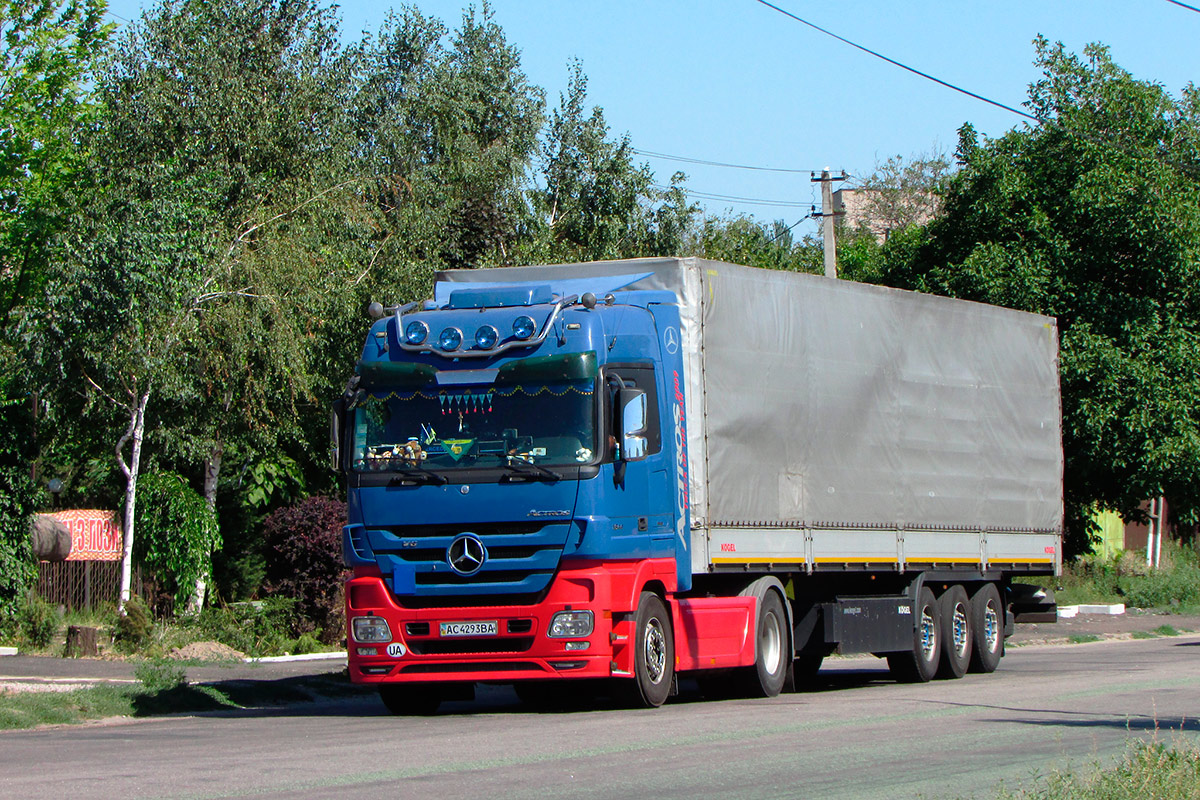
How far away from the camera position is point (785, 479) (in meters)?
16.0

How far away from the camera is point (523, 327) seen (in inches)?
→ 543

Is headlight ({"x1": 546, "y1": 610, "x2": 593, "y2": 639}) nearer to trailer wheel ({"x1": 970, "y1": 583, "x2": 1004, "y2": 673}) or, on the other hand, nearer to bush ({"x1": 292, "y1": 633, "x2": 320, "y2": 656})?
trailer wheel ({"x1": 970, "y1": 583, "x2": 1004, "y2": 673})

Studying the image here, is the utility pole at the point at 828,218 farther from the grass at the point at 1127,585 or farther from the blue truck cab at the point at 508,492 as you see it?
the blue truck cab at the point at 508,492

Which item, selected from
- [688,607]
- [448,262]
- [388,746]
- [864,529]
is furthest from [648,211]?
[388,746]

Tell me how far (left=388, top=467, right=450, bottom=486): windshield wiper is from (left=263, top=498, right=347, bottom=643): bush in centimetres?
980

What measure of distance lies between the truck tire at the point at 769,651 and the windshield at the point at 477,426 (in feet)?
11.3

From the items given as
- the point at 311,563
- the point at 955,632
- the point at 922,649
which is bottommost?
the point at 922,649

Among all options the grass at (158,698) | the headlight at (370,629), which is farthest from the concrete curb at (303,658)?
the headlight at (370,629)

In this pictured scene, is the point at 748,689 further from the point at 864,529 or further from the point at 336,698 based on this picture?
the point at 336,698

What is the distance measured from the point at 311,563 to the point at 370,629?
9729mm

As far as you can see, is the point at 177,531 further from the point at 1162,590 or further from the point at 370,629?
the point at 1162,590

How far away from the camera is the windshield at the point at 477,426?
13461 mm

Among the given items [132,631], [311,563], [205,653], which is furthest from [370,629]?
[311,563]

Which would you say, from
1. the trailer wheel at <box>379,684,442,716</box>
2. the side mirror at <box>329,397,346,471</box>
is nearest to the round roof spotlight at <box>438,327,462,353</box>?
the side mirror at <box>329,397,346,471</box>
